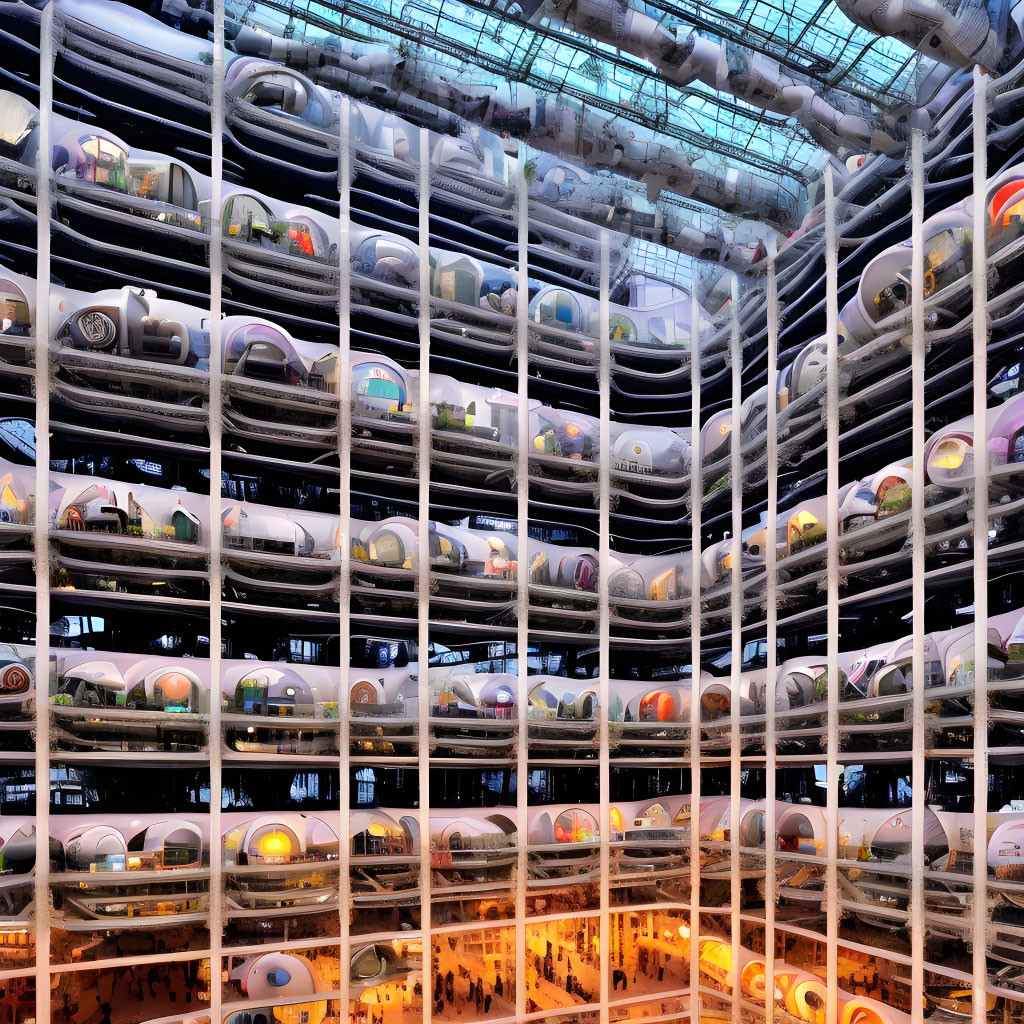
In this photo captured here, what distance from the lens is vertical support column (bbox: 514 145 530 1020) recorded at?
1105 inches

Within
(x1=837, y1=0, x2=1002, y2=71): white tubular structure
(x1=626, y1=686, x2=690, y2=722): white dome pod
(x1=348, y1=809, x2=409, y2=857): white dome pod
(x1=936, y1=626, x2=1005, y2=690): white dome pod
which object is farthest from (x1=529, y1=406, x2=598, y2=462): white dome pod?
(x1=837, y1=0, x2=1002, y2=71): white tubular structure

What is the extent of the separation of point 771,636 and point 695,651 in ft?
13.5

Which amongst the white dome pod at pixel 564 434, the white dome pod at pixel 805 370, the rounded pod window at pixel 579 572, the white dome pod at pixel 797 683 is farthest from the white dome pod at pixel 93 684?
the white dome pod at pixel 805 370

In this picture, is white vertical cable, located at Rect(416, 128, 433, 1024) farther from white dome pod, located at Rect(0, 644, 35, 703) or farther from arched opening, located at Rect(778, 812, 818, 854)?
white dome pod, located at Rect(0, 644, 35, 703)

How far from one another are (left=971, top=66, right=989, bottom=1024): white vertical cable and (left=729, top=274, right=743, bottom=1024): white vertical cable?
9058 mm

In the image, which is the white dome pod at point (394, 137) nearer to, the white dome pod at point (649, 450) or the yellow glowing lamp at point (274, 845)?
the white dome pod at point (649, 450)

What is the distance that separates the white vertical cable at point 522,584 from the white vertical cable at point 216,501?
28.5 feet

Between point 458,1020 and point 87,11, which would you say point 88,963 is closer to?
point 458,1020

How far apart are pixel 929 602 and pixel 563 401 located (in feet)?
49.9

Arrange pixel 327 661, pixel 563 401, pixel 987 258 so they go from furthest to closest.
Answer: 1. pixel 563 401
2. pixel 327 661
3. pixel 987 258

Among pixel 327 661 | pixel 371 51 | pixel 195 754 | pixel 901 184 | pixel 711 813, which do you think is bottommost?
Result: pixel 711 813

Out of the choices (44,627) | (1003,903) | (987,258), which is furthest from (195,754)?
(987,258)

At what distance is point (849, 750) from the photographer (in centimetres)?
2517

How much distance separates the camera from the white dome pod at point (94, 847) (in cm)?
2361
